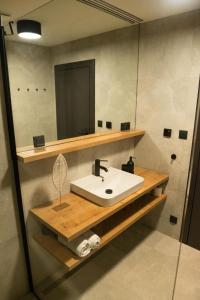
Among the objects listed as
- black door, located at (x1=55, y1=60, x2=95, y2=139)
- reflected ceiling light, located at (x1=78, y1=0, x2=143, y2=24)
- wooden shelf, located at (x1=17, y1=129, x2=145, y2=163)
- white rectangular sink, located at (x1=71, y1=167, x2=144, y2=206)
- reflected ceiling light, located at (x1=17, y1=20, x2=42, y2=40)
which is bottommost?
white rectangular sink, located at (x1=71, y1=167, x2=144, y2=206)

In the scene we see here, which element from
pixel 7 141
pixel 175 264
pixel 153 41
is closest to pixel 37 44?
pixel 7 141

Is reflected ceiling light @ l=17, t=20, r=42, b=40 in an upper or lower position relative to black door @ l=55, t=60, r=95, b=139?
upper

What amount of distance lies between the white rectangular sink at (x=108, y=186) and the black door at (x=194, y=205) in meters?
0.58

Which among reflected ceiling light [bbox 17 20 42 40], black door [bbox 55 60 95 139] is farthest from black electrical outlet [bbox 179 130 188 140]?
reflected ceiling light [bbox 17 20 42 40]

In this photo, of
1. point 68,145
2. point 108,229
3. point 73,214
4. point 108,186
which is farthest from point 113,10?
point 108,229

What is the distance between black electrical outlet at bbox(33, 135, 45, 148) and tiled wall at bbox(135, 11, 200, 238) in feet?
3.95

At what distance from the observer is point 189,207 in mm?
2160

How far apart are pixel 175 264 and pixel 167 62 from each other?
195 centimetres

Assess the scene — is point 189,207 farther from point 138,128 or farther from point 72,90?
point 72,90

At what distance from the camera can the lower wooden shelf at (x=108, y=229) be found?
137cm

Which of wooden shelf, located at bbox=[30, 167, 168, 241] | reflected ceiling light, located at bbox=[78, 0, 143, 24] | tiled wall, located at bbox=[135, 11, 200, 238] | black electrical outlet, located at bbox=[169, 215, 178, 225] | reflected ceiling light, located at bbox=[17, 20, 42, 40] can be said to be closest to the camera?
wooden shelf, located at bbox=[30, 167, 168, 241]

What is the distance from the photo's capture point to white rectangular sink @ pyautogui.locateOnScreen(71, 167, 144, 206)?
1612mm

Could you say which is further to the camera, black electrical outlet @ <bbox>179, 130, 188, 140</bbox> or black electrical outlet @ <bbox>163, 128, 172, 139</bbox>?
black electrical outlet @ <bbox>163, 128, 172, 139</bbox>

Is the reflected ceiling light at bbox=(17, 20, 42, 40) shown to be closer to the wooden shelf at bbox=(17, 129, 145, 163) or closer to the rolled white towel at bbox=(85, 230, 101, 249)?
the wooden shelf at bbox=(17, 129, 145, 163)
